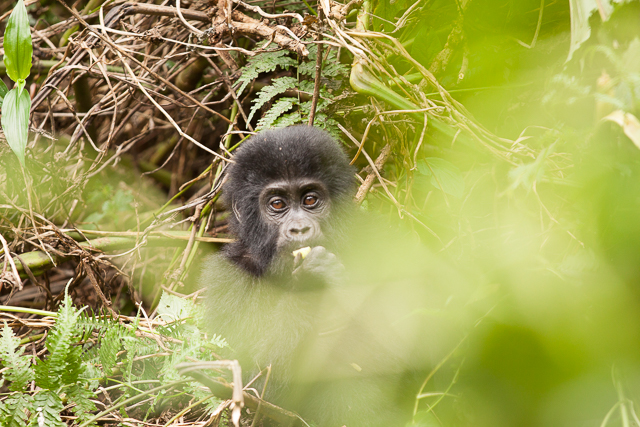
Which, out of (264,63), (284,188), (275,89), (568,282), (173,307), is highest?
(264,63)

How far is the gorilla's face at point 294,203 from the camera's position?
269cm

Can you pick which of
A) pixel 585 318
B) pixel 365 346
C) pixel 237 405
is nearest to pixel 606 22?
pixel 585 318

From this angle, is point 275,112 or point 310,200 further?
point 275,112

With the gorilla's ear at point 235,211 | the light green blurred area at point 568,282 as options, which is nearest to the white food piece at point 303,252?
the gorilla's ear at point 235,211

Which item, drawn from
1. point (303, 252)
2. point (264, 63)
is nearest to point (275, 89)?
point (264, 63)

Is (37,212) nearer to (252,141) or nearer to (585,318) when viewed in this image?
(252,141)

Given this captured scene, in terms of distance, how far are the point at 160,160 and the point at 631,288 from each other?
169 inches

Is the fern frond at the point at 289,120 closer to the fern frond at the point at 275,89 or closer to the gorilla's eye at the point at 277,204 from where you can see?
the fern frond at the point at 275,89

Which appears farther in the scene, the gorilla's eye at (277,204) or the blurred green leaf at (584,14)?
→ the gorilla's eye at (277,204)

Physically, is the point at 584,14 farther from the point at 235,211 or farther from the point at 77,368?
the point at 77,368

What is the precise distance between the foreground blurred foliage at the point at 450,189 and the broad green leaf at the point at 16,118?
2.44ft

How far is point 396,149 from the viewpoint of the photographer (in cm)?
296

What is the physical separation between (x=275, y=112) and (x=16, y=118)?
142 centimetres

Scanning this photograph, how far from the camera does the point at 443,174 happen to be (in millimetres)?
2734
